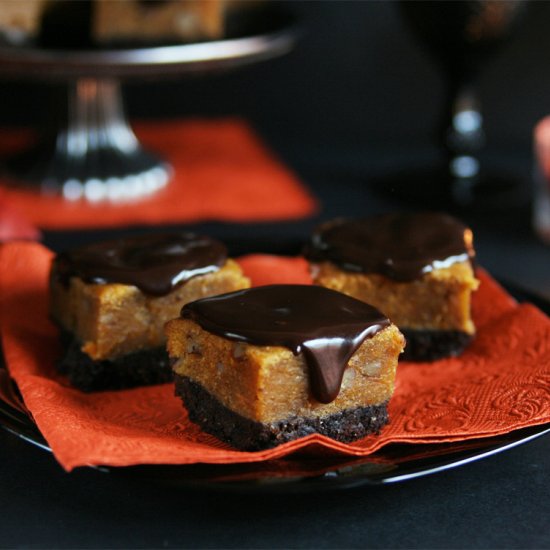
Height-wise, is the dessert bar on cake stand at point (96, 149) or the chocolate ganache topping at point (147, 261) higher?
the chocolate ganache topping at point (147, 261)

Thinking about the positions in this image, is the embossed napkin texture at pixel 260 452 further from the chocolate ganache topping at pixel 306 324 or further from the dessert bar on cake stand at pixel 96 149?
the dessert bar on cake stand at pixel 96 149

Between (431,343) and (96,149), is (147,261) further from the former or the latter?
(96,149)

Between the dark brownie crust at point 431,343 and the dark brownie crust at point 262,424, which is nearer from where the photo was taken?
the dark brownie crust at point 262,424

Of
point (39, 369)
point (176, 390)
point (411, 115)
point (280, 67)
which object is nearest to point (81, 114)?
point (280, 67)

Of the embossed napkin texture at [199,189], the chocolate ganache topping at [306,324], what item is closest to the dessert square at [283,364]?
the chocolate ganache topping at [306,324]

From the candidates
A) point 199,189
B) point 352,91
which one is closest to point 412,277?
point 199,189

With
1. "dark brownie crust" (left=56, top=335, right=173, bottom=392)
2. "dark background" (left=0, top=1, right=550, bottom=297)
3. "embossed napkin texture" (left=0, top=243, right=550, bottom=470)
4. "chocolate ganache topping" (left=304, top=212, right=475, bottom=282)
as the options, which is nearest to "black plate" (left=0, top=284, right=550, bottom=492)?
"embossed napkin texture" (left=0, top=243, right=550, bottom=470)

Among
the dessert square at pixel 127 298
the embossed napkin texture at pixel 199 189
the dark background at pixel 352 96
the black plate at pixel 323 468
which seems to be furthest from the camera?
the dark background at pixel 352 96
